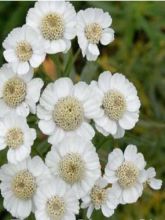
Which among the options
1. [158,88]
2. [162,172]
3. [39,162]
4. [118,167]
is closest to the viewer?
[39,162]

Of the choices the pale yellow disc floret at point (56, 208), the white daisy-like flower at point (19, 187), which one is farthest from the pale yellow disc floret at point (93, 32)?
the pale yellow disc floret at point (56, 208)

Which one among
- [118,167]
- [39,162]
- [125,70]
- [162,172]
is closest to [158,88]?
[125,70]

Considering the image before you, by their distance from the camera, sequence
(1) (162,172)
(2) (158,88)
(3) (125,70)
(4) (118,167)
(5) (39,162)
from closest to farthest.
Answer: (5) (39,162) → (4) (118,167) → (1) (162,172) → (3) (125,70) → (2) (158,88)

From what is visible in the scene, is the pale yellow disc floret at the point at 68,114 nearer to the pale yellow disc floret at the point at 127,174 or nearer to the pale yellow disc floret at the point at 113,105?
the pale yellow disc floret at the point at 113,105

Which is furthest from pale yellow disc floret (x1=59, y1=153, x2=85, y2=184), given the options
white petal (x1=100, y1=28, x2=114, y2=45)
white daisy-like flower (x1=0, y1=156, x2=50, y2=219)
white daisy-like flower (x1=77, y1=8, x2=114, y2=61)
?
white petal (x1=100, y1=28, x2=114, y2=45)

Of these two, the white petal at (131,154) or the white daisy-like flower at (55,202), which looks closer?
the white daisy-like flower at (55,202)

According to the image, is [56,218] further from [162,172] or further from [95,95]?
[162,172]
